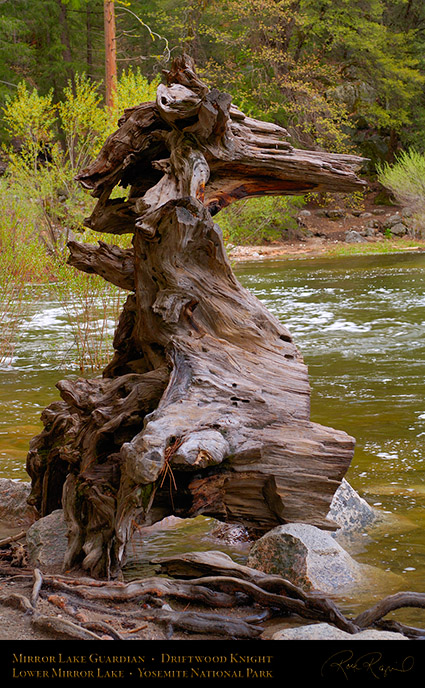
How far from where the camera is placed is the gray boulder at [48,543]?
4238 millimetres

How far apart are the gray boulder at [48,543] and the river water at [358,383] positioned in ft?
2.05

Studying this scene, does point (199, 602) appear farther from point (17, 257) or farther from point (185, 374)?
point (17, 257)

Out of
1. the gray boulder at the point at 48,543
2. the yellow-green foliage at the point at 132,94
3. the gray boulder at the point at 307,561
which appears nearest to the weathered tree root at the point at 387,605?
the gray boulder at the point at 307,561

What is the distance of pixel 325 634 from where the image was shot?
3.24 m

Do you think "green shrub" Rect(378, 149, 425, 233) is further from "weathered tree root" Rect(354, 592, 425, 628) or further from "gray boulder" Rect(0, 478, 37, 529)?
"weathered tree root" Rect(354, 592, 425, 628)

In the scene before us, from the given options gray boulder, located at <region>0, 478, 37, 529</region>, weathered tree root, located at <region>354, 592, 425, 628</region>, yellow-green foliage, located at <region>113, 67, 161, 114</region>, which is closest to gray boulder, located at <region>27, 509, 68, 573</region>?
gray boulder, located at <region>0, 478, 37, 529</region>

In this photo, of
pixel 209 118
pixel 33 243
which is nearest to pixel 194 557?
pixel 209 118

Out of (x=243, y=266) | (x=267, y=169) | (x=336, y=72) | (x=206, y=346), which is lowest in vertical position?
(x=243, y=266)

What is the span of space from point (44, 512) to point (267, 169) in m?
3.05

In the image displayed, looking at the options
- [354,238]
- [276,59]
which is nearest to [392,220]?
[354,238]

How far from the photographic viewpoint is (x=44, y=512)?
16.5 feet

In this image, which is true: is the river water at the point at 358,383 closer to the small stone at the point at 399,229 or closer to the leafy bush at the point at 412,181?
the leafy bush at the point at 412,181
